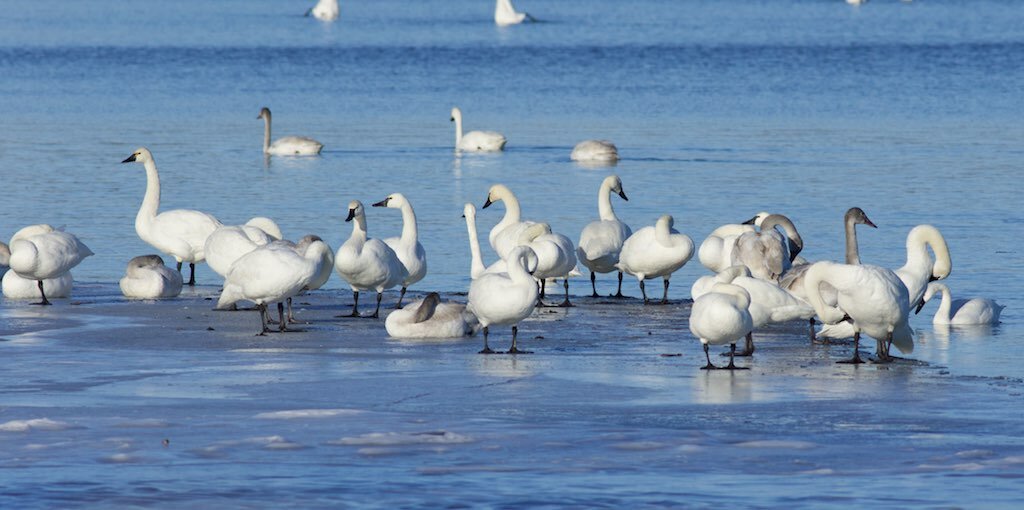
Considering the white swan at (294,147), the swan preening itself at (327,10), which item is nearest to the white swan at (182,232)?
the white swan at (294,147)

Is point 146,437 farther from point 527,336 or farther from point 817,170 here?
point 817,170

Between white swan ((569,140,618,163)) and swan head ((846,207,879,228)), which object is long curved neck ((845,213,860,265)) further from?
white swan ((569,140,618,163))

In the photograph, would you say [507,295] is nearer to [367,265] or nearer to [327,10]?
[367,265]

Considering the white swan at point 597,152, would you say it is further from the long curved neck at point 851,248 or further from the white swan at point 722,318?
the white swan at point 722,318

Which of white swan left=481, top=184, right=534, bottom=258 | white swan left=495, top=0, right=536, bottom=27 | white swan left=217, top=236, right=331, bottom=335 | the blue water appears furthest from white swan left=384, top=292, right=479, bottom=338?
white swan left=495, top=0, right=536, bottom=27

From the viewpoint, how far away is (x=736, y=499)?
26.8ft

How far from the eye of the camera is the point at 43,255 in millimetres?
14523

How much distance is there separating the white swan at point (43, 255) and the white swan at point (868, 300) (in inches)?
240

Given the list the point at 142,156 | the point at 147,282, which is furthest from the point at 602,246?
the point at 142,156

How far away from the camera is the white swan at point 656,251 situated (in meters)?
15.4

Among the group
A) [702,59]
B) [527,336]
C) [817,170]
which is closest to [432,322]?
[527,336]

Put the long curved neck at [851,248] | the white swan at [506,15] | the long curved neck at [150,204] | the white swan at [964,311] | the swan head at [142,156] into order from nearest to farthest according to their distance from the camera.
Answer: the long curved neck at [851,248], the white swan at [964,311], the long curved neck at [150,204], the swan head at [142,156], the white swan at [506,15]

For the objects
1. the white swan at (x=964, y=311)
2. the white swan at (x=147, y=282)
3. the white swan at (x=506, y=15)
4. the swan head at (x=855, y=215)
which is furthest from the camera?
the white swan at (x=506, y=15)

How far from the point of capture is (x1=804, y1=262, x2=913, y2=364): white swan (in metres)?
11.8
